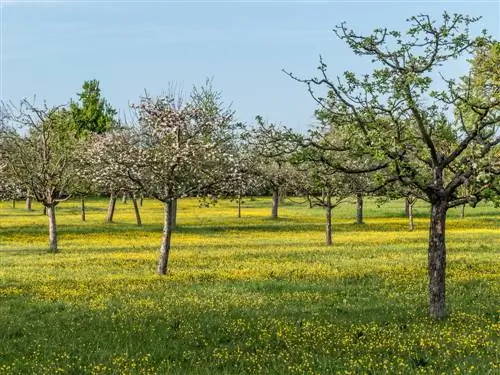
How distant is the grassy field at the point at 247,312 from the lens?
12539 mm

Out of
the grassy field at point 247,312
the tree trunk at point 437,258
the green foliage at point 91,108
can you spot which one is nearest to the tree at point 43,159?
the grassy field at point 247,312

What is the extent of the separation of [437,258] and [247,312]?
209 inches

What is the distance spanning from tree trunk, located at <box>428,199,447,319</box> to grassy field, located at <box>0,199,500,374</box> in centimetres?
54

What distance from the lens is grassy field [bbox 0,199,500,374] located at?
12539 mm

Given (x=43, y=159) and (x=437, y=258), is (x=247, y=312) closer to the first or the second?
(x=437, y=258)

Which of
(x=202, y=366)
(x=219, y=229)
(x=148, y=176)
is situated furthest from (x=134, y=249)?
(x=202, y=366)

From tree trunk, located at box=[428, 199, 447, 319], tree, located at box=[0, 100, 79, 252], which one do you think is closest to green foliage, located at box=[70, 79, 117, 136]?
tree, located at box=[0, 100, 79, 252]

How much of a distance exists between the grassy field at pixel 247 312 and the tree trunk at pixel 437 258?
1.78 feet

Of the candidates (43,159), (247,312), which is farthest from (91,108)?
(247,312)

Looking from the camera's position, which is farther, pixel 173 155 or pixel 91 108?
pixel 91 108

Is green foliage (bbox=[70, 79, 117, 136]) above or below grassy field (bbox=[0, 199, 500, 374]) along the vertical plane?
above

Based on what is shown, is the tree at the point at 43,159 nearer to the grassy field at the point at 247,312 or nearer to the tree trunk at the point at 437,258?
the grassy field at the point at 247,312

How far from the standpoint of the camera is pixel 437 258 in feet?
53.7

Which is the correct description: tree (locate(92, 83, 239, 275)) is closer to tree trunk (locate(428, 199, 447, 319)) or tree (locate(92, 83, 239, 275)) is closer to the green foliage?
tree trunk (locate(428, 199, 447, 319))
